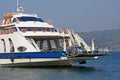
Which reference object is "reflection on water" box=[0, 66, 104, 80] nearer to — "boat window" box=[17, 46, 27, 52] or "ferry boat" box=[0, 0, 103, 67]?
"ferry boat" box=[0, 0, 103, 67]

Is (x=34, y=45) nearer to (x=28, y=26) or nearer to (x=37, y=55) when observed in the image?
(x=37, y=55)

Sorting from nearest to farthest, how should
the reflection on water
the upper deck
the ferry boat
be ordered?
the reflection on water
the ferry boat
the upper deck

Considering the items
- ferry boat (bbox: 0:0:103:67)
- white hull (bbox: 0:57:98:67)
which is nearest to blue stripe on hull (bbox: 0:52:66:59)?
ferry boat (bbox: 0:0:103:67)

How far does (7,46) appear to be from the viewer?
37.6 meters

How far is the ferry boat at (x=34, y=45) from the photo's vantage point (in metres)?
34.2

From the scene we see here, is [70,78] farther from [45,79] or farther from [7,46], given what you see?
[7,46]

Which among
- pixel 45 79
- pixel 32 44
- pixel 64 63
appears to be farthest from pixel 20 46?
pixel 45 79

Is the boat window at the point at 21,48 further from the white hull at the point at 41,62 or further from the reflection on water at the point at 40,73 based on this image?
the reflection on water at the point at 40,73

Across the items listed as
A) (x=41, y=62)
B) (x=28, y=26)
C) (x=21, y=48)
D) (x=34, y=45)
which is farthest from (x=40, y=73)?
(x=28, y=26)

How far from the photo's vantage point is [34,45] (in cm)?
3484

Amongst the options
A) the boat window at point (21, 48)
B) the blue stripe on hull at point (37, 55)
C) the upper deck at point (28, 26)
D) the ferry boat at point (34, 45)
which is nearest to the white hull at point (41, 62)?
the ferry boat at point (34, 45)

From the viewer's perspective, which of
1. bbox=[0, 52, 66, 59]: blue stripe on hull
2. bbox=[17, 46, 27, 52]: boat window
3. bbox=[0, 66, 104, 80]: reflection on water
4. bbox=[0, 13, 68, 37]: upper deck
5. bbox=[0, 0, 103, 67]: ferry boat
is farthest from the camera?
bbox=[0, 13, 68, 37]: upper deck

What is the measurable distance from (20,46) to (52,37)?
11.5ft

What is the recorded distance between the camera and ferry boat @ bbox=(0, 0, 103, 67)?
3419cm
